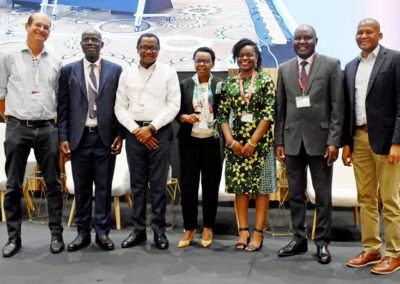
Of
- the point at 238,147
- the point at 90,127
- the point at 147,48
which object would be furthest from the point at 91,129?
the point at 238,147

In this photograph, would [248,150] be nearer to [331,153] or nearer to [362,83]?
[331,153]

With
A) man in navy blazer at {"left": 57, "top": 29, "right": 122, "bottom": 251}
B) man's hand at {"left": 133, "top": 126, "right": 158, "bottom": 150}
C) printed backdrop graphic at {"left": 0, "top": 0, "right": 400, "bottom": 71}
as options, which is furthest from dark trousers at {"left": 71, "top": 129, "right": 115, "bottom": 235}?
printed backdrop graphic at {"left": 0, "top": 0, "right": 400, "bottom": 71}

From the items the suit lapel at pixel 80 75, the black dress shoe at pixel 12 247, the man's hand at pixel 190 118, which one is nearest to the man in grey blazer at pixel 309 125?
the man's hand at pixel 190 118

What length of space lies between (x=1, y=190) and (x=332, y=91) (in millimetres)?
3251

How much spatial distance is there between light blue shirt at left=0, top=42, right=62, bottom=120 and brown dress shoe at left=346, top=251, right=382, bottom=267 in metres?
2.41

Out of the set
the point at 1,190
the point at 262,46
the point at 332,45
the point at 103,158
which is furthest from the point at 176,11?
the point at 1,190

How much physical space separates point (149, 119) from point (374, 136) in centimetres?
160

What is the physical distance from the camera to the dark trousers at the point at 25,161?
3096 millimetres

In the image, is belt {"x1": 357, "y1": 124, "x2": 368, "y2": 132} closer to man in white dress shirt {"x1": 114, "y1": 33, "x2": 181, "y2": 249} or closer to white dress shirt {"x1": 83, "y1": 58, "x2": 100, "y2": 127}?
man in white dress shirt {"x1": 114, "y1": 33, "x2": 181, "y2": 249}

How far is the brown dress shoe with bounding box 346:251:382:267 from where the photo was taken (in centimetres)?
288

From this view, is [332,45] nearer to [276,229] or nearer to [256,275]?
[276,229]

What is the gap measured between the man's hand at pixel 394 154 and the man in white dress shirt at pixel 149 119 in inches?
59.6

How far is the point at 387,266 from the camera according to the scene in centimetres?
275

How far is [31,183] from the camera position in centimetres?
489
